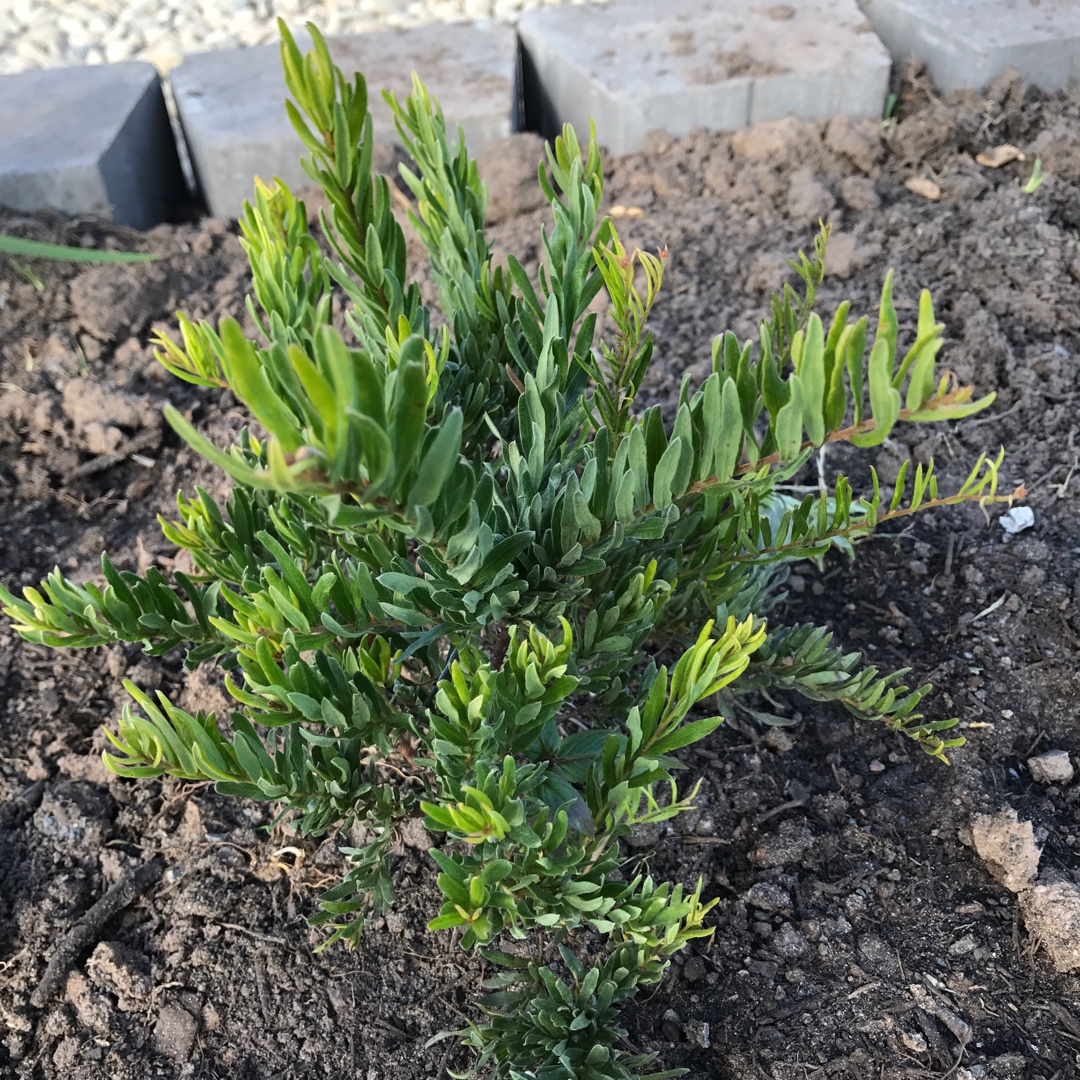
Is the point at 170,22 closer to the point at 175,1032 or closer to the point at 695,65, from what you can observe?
the point at 695,65

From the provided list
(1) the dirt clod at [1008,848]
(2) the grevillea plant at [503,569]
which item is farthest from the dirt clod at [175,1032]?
(1) the dirt clod at [1008,848]

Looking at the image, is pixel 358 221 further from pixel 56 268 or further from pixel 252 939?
pixel 56 268

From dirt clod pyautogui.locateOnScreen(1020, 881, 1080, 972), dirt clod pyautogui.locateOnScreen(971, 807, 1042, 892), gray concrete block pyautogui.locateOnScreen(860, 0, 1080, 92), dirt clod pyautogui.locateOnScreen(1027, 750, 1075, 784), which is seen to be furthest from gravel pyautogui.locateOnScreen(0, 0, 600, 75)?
dirt clod pyautogui.locateOnScreen(1020, 881, 1080, 972)

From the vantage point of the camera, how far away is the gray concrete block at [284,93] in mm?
3258

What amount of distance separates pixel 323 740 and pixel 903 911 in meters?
0.93

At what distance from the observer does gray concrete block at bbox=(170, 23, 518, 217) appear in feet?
10.7

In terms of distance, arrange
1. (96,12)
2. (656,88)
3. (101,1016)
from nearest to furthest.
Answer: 1. (101,1016)
2. (656,88)
3. (96,12)

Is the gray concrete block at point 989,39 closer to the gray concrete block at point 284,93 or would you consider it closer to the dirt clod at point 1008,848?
the gray concrete block at point 284,93

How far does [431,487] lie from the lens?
842mm

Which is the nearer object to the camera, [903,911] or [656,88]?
[903,911]

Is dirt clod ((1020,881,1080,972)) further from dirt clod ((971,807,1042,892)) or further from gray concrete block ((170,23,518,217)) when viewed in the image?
gray concrete block ((170,23,518,217))

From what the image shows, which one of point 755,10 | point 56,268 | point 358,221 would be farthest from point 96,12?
point 358,221

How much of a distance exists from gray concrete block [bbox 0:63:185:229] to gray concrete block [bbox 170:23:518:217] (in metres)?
0.15

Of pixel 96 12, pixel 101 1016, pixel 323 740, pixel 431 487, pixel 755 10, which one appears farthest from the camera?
pixel 96 12
